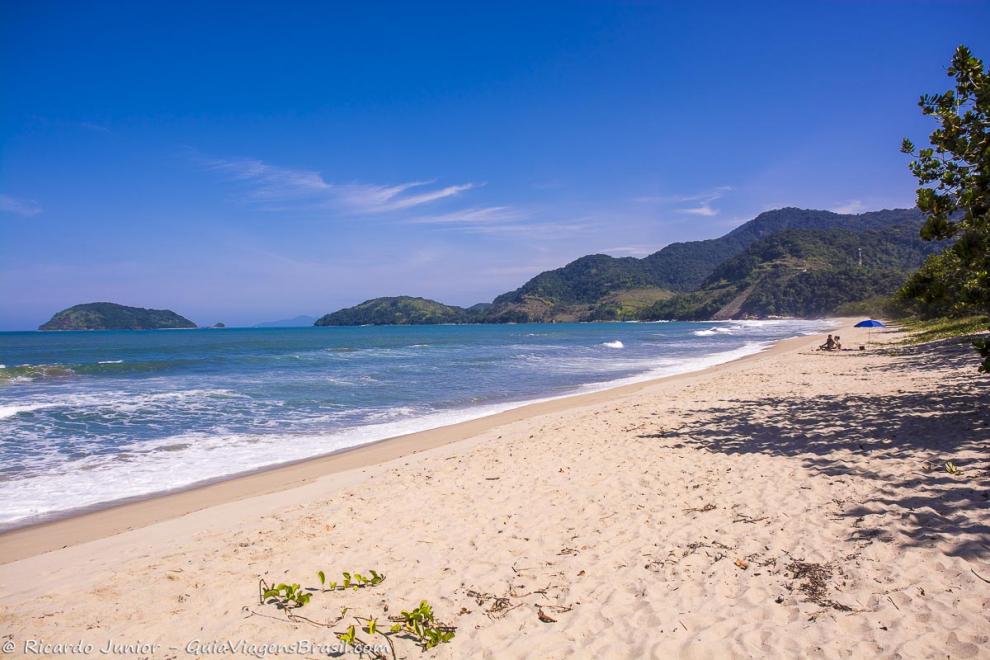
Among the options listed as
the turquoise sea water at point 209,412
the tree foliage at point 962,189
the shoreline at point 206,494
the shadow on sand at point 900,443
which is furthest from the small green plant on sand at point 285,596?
the tree foliage at point 962,189

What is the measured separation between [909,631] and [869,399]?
9272 millimetres

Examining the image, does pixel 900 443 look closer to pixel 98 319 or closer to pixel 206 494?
pixel 206 494

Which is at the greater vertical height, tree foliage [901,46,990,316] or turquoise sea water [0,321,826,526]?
tree foliage [901,46,990,316]

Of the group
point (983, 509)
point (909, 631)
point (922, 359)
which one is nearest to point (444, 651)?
point (909, 631)

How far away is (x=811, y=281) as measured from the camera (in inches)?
6043

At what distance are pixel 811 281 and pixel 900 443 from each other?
6748 inches

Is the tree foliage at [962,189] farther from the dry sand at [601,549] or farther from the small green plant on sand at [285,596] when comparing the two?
the small green plant on sand at [285,596]

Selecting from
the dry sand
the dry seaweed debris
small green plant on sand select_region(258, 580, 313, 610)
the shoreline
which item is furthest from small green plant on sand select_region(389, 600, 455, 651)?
the shoreline

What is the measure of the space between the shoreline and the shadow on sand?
5.98 metres

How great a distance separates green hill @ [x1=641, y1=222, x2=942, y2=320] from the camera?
456 ft

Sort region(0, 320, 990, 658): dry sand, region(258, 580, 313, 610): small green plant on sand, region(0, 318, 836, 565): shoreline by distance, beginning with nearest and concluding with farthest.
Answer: region(0, 320, 990, 658): dry sand, region(258, 580, 313, 610): small green plant on sand, region(0, 318, 836, 565): shoreline

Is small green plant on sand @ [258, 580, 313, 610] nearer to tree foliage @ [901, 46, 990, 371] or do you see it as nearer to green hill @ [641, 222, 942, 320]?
tree foliage @ [901, 46, 990, 371]

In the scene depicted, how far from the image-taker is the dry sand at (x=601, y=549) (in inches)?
141

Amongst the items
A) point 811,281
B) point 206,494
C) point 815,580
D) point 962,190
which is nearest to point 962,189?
point 962,190
